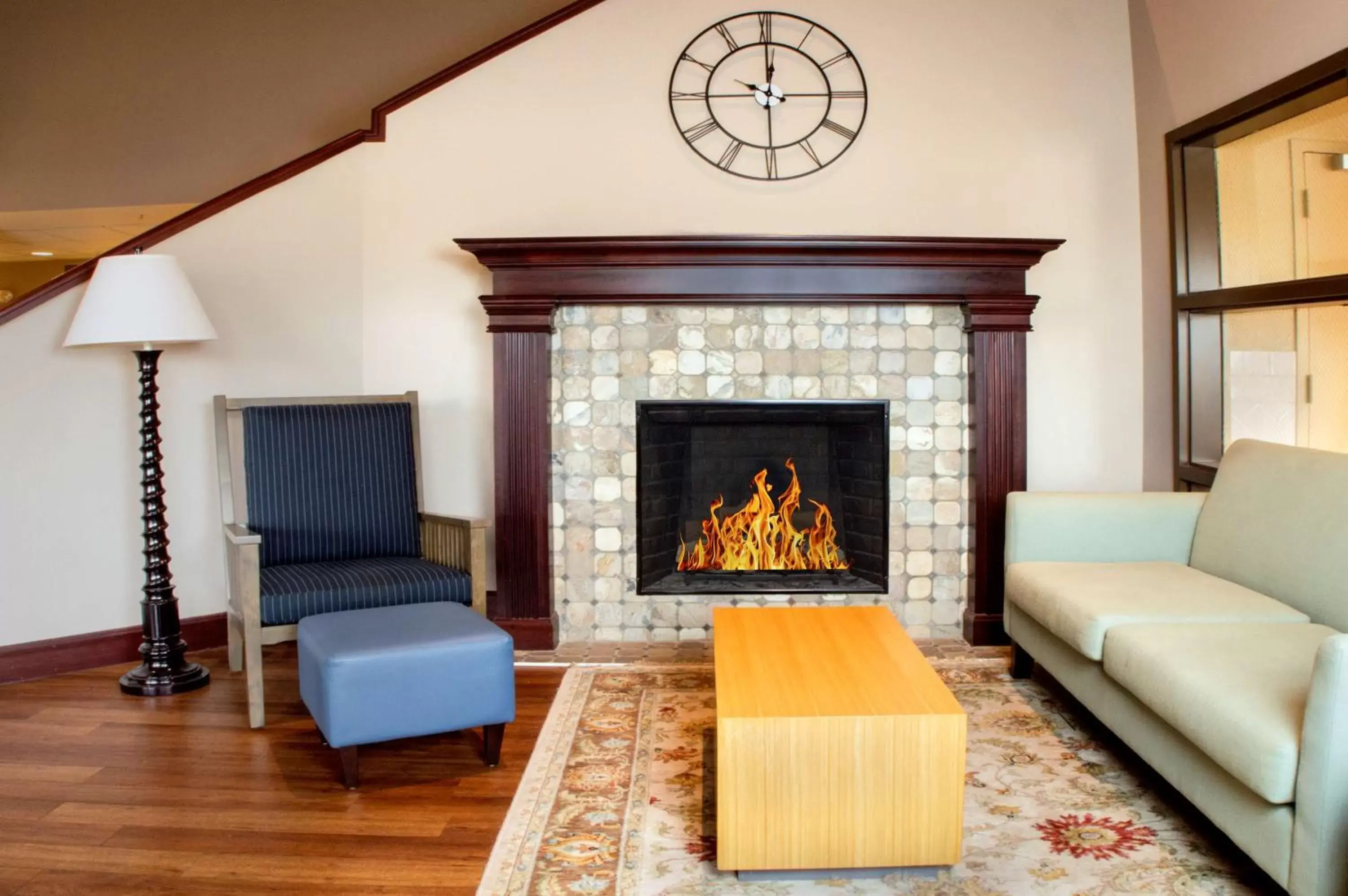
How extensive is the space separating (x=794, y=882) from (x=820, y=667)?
506 mm

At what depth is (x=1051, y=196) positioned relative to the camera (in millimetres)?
4254

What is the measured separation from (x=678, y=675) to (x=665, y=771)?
91 centimetres

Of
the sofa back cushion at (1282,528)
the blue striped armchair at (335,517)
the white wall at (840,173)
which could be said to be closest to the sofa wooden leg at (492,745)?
the blue striped armchair at (335,517)

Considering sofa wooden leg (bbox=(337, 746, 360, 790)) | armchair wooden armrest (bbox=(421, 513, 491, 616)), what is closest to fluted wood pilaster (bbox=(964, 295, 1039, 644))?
armchair wooden armrest (bbox=(421, 513, 491, 616))

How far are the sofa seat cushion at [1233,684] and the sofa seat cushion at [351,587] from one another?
78.3 inches

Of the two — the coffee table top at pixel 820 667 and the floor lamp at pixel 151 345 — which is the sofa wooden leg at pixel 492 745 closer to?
the coffee table top at pixel 820 667

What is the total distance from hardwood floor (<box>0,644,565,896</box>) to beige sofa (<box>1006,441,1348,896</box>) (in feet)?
5.18

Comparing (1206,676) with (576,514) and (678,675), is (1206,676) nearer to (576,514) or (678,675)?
(678,675)

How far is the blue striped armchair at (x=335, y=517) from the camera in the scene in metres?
3.29

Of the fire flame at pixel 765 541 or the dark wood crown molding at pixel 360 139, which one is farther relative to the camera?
the fire flame at pixel 765 541

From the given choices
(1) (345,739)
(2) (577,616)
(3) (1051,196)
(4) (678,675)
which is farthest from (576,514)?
(3) (1051,196)

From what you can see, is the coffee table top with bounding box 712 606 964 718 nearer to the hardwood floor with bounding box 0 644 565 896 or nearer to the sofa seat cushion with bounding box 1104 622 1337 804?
the sofa seat cushion with bounding box 1104 622 1337 804

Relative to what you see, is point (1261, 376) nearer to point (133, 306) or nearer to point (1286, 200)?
point (1286, 200)

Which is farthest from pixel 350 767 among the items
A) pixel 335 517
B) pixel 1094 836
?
pixel 1094 836
